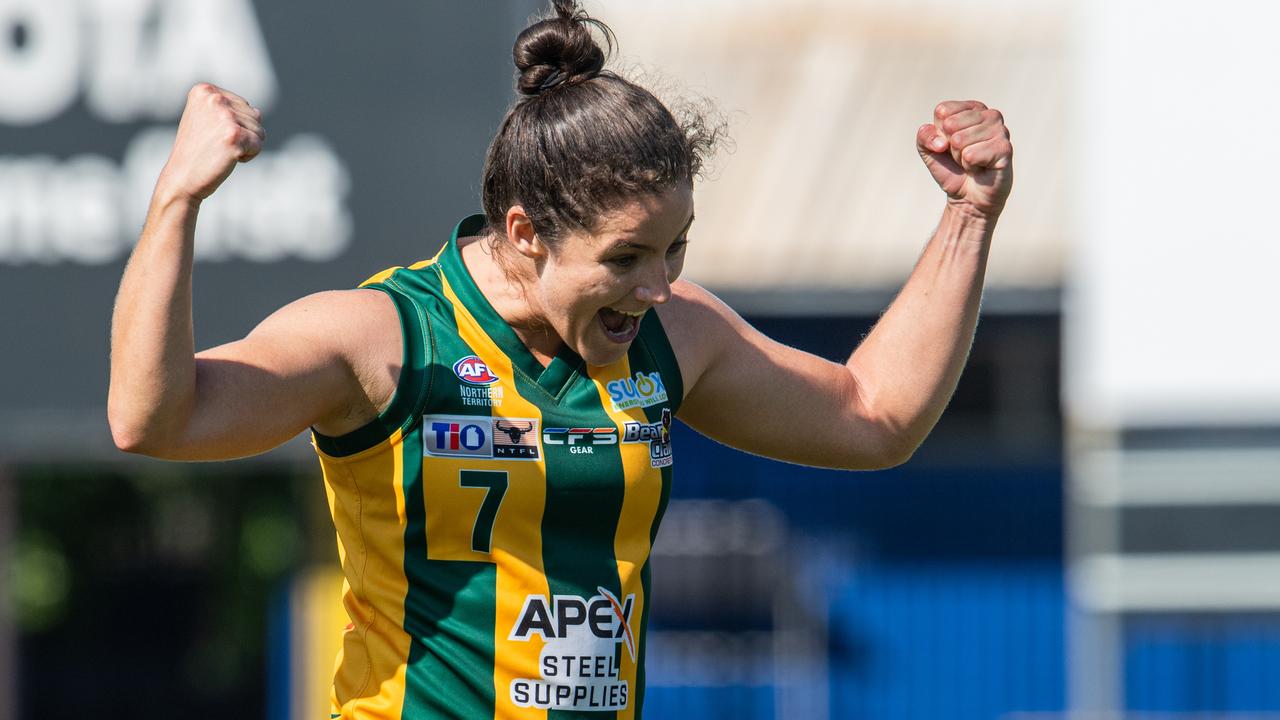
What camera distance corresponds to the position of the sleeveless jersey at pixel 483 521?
8.39 ft

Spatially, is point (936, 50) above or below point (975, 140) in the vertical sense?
above

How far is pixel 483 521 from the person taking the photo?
2.58 metres

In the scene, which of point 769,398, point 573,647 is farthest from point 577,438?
point 769,398

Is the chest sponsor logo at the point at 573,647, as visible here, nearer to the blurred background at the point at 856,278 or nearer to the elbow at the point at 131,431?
the elbow at the point at 131,431

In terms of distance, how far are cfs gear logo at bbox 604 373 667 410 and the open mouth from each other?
93 mm

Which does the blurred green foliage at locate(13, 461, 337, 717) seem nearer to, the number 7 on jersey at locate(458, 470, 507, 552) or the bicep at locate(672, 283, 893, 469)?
the bicep at locate(672, 283, 893, 469)

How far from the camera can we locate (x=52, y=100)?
6.38m

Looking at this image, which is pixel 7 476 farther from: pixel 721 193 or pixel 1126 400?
pixel 1126 400

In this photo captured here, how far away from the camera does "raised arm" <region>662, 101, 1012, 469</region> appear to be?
9.60 ft

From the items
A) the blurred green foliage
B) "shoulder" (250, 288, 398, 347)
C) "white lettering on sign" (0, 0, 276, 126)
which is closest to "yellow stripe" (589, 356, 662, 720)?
"shoulder" (250, 288, 398, 347)

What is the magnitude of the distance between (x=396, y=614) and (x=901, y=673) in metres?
7.66

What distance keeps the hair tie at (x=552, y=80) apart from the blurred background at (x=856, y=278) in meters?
3.52

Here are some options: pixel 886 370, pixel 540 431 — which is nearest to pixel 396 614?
pixel 540 431

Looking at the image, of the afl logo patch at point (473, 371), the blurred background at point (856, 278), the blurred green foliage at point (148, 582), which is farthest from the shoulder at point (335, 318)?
the blurred green foliage at point (148, 582)
